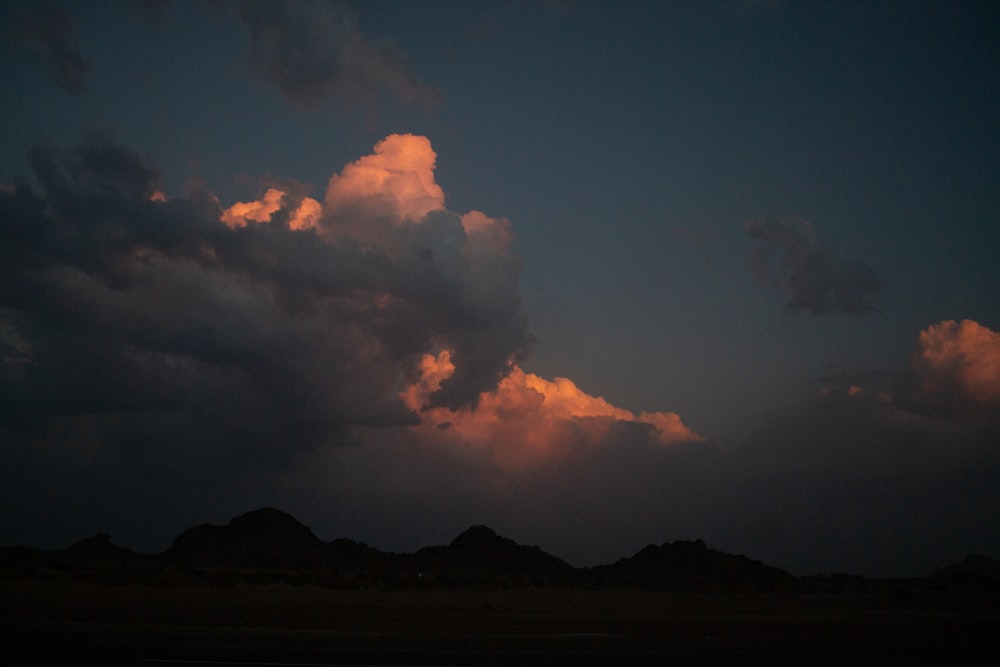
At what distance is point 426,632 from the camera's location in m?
26.4

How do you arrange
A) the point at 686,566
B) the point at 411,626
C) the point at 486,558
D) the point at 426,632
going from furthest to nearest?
the point at 486,558
the point at 686,566
the point at 411,626
the point at 426,632

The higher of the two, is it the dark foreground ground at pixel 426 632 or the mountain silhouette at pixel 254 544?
the mountain silhouette at pixel 254 544

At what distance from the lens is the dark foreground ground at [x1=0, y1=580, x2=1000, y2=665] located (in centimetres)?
1895

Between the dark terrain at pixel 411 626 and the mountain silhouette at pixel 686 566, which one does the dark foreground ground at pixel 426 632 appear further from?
the mountain silhouette at pixel 686 566

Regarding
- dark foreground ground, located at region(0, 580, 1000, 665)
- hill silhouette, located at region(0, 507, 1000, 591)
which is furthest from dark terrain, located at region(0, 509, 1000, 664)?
hill silhouette, located at region(0, 507, 1000, 591)

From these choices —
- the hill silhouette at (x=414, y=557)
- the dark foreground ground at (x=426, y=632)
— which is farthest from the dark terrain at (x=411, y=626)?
the hill silhouette at (x=414, y=557)

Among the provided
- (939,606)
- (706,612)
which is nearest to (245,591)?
(706,612)

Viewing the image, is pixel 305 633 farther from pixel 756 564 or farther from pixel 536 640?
pixel 756 564

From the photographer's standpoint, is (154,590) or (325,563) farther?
(325,563)

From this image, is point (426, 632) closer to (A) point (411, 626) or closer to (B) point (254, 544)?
(A) point (411, 626)

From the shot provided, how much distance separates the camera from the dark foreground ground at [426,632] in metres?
19.0

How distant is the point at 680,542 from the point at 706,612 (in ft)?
289

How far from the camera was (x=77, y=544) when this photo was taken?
12025 centimetres

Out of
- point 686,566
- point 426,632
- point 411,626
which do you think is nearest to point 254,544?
point 686,566
